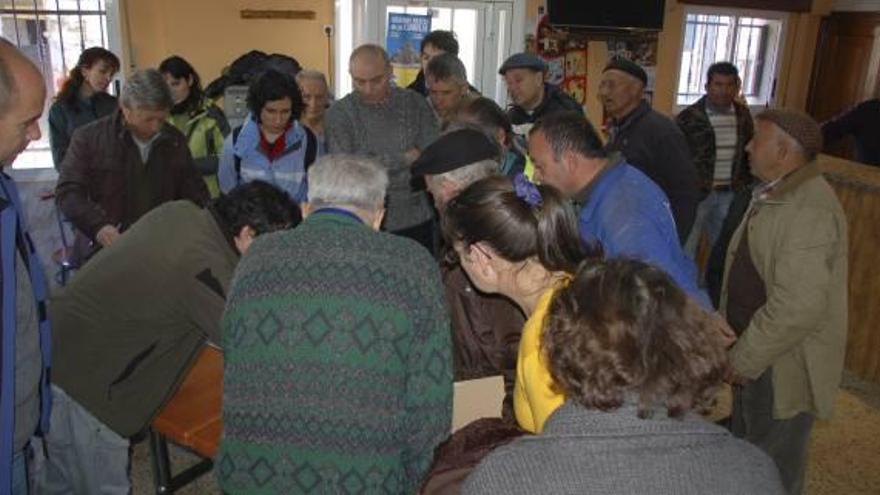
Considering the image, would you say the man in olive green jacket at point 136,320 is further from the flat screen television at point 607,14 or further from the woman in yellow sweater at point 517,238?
the flat screen television at point 607,14

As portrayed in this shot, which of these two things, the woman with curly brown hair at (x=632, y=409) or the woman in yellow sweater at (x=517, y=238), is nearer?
the woman with curly brown hair at (x=632, y=409)

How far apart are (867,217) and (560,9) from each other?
2.79 meters

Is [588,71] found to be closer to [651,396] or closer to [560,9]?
[560,9]

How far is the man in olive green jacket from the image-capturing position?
195 cm

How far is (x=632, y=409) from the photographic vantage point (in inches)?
40.2

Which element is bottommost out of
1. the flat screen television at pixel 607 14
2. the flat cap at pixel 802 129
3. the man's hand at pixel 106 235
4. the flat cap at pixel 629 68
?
the man's hand at pixel 106 235

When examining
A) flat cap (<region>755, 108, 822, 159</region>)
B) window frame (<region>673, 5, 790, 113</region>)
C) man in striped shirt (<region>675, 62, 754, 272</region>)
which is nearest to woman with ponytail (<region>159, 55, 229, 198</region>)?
flat cap (<region>755, 108, 822, 159</region>)

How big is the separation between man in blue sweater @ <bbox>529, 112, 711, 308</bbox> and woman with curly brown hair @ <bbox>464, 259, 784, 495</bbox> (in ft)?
3.42

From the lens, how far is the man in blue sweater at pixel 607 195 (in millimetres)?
2172

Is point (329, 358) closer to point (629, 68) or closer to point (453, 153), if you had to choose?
point (453, 153)

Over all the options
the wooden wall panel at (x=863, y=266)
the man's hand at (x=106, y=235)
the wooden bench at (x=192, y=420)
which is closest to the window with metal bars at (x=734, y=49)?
the wooden wall panel at (x=863, y=266)

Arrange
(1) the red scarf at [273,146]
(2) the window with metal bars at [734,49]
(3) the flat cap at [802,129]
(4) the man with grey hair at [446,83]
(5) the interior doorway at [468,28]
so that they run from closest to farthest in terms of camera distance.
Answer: (3) the flat cap at [802,129] → (1) the red scarf at [273,146] → (4) the man with grey hair at [446,83] → (5) the interior doorway at [468,28] → (2) the window with metal bars at [734,49]

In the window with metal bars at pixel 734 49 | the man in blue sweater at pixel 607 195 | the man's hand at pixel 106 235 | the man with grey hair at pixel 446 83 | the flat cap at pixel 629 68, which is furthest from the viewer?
the window with metal bars at pixel 734 49

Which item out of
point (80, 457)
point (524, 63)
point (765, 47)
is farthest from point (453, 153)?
point (765, 47)
